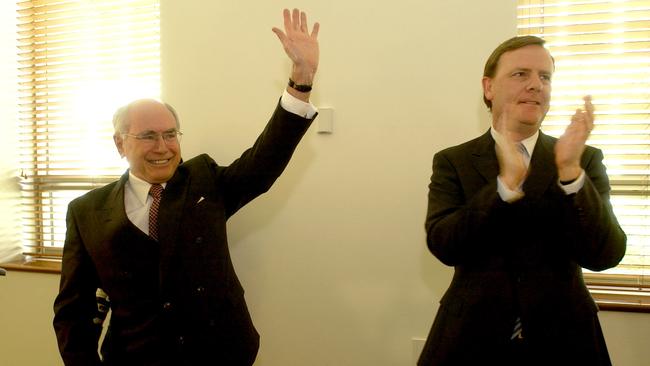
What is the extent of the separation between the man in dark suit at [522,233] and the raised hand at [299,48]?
51cm

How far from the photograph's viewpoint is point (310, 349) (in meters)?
1.93

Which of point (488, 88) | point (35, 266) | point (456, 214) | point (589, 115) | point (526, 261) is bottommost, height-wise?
point (35, 266)

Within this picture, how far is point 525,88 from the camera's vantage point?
1.16 meters

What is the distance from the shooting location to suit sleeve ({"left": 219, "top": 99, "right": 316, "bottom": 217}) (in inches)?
57.4

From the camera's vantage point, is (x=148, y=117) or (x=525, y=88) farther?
(x=148, y=117)

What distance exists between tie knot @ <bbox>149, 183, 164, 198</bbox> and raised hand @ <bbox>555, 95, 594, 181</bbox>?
1.21m

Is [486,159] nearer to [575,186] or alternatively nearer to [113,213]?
[575,186]

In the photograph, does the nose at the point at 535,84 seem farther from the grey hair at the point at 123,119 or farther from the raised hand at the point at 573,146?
the grey hair at the point at 123,119

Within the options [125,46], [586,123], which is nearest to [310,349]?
[586,123]

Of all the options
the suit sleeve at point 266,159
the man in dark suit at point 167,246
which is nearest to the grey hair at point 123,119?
the man in dark suit at point 167,246

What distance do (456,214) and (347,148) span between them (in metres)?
0.82

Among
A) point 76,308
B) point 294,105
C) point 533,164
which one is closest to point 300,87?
point 294,105

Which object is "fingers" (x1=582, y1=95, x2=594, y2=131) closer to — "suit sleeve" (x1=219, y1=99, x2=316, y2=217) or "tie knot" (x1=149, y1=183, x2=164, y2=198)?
"suit sleeve" (x1=219, y1=99, x2=316, y2=217)

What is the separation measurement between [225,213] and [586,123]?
3.73 feet
